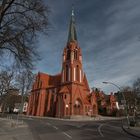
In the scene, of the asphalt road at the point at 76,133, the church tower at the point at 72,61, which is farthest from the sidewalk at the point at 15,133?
the church tower at the point at 72,61

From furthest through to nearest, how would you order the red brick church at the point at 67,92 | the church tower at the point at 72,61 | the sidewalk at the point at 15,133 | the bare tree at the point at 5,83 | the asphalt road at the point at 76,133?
the church tower at the point at 72,61
the red brick church at the point at 67,92
the bare tree at the point at 5,83
the asphalt road at the point at 76,133
the sidewalk at the point at 15,133

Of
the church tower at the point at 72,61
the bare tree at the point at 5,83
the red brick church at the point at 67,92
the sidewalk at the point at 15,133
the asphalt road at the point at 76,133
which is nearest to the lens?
the sidewalk at the point at 15,133

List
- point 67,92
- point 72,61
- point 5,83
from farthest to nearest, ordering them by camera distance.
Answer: point 72,61 < point 67,92 < point 5,83

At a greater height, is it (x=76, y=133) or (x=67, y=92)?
(x=67, y=92)

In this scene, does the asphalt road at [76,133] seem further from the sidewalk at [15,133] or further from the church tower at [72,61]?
the church tower at [72,61]

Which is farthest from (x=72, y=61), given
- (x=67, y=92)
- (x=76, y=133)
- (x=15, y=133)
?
(x=15, y=133)

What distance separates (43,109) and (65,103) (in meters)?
14.2

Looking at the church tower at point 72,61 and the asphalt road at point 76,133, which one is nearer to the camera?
the asphalt road at point 76,133

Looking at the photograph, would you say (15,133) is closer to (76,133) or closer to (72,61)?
(76,133)

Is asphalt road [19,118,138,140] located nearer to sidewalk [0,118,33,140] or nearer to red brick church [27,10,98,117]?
sidewalk [0,118,33,140]

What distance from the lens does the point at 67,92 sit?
205 feet

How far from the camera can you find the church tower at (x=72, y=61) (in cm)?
6550

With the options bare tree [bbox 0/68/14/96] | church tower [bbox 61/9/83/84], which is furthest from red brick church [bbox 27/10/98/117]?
bare tree [bbox 0/68/14/96]

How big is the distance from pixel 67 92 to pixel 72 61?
10479 mm
